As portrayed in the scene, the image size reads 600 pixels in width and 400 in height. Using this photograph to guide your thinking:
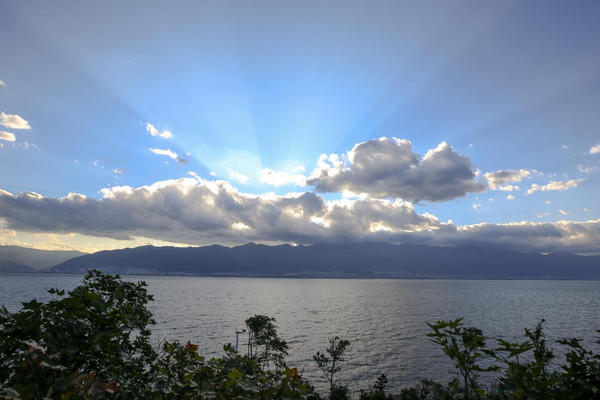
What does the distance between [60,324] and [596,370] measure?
7.91 meters

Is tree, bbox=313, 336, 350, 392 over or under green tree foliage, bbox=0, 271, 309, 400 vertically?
under

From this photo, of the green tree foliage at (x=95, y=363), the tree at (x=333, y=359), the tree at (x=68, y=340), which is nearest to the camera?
the green tree foliage at (x=95, y=363)

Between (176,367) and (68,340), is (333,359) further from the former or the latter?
(68,340)

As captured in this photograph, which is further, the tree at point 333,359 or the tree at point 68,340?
the tree at point 333,359

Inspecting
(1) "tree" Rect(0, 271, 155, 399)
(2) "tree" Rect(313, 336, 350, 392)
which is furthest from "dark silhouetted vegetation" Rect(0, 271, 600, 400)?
(2) "tree" Rect(313, 336, 350, 392)

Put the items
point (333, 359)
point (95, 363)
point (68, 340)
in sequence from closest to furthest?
1. point (68, 340)
2. point (95, 363)
3. point (333, 359)

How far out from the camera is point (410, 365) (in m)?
73.7

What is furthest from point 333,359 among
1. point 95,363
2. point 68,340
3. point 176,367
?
point 68,340

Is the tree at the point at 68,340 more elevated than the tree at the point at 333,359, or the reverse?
the tree at the point at 68,340

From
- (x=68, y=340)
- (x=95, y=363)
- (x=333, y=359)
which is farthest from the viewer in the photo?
(x=333, y=359)

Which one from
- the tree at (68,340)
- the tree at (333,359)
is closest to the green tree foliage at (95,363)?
the tree at (68,340)

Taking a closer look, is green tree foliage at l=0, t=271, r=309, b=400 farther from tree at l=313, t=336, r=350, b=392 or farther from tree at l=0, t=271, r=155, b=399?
tree at l=313, t=336, r=350, b=392

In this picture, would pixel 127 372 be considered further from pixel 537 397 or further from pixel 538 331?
pixel 538 331

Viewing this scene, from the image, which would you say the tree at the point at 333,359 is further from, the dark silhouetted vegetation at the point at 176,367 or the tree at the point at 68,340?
the tree at the point at 68,340
